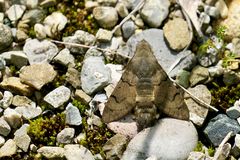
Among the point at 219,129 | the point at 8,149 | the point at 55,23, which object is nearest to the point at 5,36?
the point at 55,23

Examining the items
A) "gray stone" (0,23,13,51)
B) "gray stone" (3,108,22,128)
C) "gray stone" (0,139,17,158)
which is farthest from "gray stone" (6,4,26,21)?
"gray stone" (0,139,17,158)

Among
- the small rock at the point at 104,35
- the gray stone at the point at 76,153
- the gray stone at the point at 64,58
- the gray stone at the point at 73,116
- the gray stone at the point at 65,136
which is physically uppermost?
the small rock at the point at 104,35

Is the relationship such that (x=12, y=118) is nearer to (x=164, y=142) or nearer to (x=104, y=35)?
(x=104, y=35)

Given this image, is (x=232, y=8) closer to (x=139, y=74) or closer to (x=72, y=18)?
(x=139, y=74)

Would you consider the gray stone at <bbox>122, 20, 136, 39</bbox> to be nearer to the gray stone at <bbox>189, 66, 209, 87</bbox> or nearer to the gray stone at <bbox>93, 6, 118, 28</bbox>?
the gray stone at <bbox>93, 6, 118, 28</bbox>

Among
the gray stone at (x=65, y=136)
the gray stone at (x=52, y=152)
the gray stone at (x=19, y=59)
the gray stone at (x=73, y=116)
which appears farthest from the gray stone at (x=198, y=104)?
the gray stone at (x=19, y=59)

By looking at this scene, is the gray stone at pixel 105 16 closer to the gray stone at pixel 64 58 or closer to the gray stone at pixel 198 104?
the gray stone at pixel 64 58
